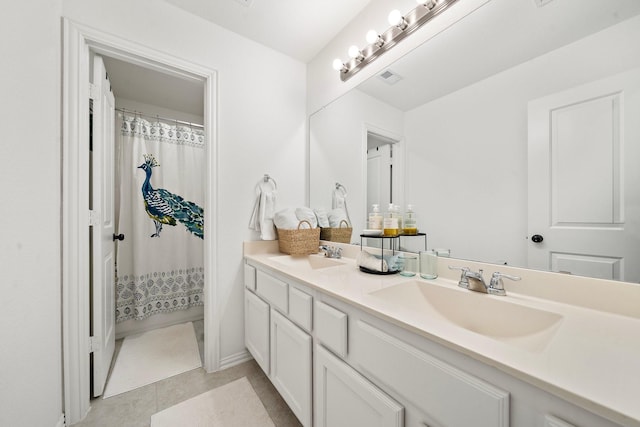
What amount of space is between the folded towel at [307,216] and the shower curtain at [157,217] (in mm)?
1324

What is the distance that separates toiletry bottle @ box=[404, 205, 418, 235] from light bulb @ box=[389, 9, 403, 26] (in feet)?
3.20

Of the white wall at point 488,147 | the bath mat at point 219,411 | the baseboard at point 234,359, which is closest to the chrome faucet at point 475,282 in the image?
the white wall at point 488,147

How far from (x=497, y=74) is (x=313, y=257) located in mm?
1308

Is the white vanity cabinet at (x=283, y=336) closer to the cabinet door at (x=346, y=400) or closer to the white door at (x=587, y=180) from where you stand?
the cabinet door at (x=346, y=400)

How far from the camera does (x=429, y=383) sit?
0.57 metres

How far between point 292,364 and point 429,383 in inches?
28.1

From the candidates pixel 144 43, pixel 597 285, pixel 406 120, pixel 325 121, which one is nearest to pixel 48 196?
pixel 144 43

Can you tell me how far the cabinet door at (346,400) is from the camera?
2.16ft

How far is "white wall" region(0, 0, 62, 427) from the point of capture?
0.82 meters

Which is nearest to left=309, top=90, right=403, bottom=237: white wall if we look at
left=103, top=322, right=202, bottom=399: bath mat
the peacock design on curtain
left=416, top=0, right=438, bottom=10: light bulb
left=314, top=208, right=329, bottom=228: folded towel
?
left=314, top=208, right=329, bottom=228: folded towel

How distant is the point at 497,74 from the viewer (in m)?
0.92

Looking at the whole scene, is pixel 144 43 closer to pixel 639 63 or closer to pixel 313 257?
pixel 313 257

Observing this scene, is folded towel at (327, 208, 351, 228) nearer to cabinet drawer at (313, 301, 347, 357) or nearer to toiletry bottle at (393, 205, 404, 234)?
toiletry bottle at (393, 205, 404, 234)

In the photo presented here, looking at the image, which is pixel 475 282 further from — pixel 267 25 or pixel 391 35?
pixel 267 25
